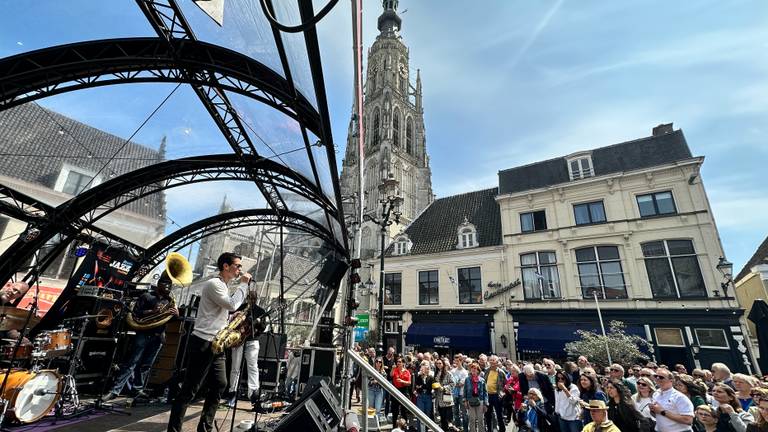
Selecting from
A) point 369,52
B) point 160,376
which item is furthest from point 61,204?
point 369,52

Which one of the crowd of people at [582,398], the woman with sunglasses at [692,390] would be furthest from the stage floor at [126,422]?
the woman with sunglasses at [692,390]

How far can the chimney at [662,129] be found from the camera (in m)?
17.8

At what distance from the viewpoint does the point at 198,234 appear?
44.4ft

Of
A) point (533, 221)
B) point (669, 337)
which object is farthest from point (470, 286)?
point (669, 337)

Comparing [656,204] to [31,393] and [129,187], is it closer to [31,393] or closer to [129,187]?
[31,393]

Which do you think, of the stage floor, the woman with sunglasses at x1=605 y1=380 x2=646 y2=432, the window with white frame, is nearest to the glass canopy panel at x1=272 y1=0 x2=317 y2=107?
the stage floor

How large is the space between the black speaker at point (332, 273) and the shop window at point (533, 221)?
13.6 m

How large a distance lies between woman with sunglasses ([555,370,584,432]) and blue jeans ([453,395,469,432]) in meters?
2.37

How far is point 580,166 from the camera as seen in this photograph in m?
18.5

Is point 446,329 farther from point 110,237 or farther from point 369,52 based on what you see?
point 369,52

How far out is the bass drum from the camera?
4105 millimetres

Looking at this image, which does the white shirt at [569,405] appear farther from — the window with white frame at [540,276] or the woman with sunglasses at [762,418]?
the window with white frame at [540,276]

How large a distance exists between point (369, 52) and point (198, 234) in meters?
47.1

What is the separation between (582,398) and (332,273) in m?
6.63
